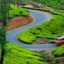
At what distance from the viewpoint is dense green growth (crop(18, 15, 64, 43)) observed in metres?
41.2

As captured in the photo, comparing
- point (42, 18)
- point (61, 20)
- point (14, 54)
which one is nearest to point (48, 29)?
point (61, 20)

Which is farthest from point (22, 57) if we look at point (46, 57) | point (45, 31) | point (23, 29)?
point (23, 29)

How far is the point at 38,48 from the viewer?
120ft

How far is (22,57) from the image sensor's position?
32438mm

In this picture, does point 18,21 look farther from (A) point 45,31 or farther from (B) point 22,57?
(B) point 22,57

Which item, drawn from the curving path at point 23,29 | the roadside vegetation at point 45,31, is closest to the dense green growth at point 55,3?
the curving path at point 23,29

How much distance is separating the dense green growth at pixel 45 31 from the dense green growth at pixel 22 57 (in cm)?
444

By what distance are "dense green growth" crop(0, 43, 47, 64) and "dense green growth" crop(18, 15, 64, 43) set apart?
14.6 ft

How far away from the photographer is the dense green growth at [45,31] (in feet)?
135

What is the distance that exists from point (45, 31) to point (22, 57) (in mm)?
14749

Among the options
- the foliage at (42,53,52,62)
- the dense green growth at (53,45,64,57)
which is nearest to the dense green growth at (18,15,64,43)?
the foliage at (42,53,52,62)

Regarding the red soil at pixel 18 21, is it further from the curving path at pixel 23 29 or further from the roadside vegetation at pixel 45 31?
the roadside vegetation at pixel 45 31

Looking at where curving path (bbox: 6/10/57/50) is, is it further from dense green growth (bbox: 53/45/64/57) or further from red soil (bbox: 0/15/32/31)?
dense green growth (bbox: 53/45/64/57)

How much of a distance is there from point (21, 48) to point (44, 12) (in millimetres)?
31369
